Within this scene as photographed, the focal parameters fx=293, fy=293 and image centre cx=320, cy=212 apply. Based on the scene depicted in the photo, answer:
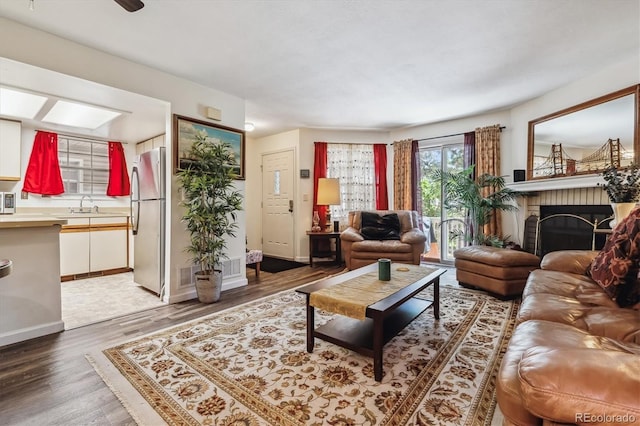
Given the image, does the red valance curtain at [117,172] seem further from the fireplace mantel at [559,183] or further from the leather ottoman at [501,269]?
the fireplace mantel at [559,183]

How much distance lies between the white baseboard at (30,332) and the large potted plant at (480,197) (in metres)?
4.91

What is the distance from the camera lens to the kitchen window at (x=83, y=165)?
15.0 feet

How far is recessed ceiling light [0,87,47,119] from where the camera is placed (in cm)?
297

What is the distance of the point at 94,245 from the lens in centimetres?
429

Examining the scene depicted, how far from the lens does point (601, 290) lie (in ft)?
6.16

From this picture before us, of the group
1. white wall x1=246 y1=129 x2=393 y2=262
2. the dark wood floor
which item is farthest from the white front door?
the dark wood floor

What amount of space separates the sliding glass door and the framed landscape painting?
3.20 meters

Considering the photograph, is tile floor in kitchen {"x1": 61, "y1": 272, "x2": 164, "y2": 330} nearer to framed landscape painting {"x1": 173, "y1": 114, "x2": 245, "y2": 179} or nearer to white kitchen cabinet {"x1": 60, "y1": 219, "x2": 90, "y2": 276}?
white kitchen cabinet {"x1": 60, "y1": 219, "x2": 90, "y2": 276}

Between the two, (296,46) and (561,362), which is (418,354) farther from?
(296,46)

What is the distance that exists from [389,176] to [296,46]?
350cm

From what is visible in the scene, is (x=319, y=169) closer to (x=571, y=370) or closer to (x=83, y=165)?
(x=83, y=165)

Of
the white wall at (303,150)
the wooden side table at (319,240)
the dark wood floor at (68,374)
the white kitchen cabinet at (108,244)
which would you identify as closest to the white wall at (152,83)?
the dark wood floor at (68,374)

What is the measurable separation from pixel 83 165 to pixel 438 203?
5980 mm

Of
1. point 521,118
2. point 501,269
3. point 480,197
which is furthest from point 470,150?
point 501,269
